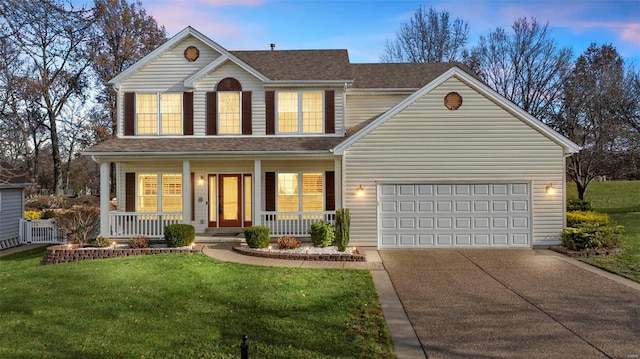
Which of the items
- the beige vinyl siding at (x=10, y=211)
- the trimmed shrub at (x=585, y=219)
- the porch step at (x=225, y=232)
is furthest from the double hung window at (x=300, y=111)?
the beige vinyl siding at (x=10, y=211)

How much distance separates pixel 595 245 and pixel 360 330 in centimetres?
943

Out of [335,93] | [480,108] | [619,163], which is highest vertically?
[335,93]

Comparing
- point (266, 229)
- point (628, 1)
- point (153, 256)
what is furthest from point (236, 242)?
point (628, 1)

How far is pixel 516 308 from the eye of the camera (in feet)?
21.6

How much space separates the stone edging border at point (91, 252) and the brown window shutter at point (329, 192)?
5148 millimetres

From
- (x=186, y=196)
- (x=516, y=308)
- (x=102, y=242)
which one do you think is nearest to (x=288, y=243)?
(x=186, y=196)

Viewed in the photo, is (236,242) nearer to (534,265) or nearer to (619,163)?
(534,265)

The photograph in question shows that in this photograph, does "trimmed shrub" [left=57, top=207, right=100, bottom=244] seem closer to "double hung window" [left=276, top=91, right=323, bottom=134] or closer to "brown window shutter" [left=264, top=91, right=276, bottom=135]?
"brown window shutter" [left=264, top=91, right=276, bottom=135]

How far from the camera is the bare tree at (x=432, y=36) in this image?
3017 cm

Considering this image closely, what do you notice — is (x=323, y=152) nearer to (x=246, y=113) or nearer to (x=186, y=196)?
(x=246, y=113)

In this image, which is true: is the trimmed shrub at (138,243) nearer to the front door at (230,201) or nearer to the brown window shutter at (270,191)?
the front door at (230,201)

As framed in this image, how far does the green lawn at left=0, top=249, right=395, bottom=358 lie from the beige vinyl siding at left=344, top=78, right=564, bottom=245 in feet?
13.2

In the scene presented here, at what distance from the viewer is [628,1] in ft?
46.6

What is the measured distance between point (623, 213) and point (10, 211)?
31926 mm
